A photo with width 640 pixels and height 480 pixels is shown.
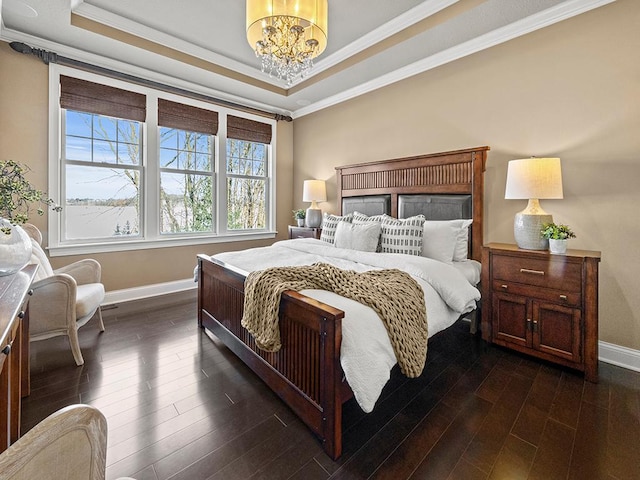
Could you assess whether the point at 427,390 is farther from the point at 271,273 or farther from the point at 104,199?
the point at 104,199

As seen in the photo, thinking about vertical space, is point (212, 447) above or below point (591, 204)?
below

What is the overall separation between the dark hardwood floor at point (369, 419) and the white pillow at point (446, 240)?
2.71ft

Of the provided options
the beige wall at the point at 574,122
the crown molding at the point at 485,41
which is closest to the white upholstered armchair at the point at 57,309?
the beige wall at the point at 574,122

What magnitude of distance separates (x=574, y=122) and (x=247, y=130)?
161 inches

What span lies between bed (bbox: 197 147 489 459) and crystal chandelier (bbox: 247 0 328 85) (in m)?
1.64

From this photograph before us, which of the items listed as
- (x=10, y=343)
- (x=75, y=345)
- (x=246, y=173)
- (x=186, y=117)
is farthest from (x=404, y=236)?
(x=186, y=117)

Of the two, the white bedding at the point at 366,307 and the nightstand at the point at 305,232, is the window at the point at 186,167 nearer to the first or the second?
the nightstand at the point at 305,232

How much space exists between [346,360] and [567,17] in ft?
10.8

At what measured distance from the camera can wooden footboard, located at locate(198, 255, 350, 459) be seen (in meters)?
1.47

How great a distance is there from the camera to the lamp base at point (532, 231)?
2.43 m

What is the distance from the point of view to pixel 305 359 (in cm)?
165

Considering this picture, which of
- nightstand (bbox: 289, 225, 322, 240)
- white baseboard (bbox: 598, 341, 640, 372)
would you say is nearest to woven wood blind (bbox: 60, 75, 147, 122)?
nightstand (bbox: 289, 225, 322, 240)

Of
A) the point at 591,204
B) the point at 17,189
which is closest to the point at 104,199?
the point at 17,189

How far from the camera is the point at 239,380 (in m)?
2.12
